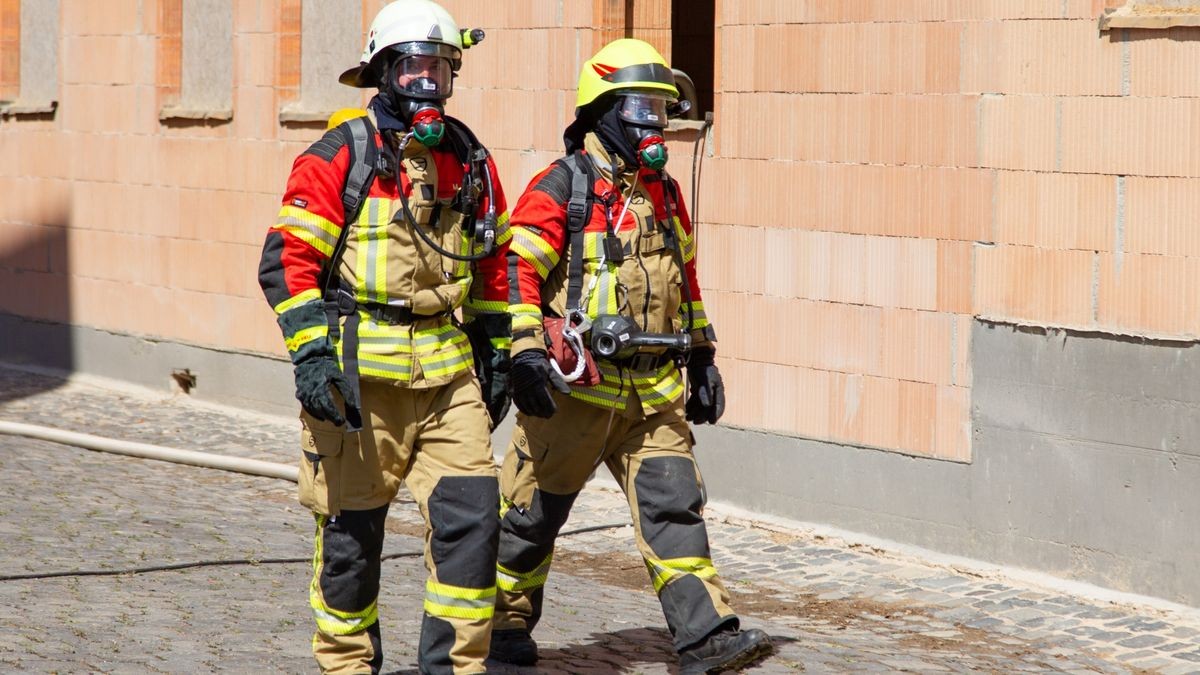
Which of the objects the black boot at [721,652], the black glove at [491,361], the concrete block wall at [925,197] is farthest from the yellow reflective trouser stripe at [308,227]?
the concrete block wall at [925,197]

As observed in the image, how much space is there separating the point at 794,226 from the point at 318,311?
4.13m

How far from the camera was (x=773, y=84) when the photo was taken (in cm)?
932

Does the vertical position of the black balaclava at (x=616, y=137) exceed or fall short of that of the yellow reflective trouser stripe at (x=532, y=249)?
it exceeds it

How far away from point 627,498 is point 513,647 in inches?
26.5

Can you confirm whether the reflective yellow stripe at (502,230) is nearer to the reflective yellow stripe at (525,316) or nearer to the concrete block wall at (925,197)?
the reflective yellow stripe at (525,316)

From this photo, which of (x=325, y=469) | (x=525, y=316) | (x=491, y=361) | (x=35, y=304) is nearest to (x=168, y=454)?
(x=35, y=304)

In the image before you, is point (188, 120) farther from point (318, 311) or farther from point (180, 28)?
point (318, 311)

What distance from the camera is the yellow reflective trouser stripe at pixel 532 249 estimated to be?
622cm

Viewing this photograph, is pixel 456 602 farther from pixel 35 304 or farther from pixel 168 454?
pixel 35 304

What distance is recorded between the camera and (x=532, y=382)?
6039mm

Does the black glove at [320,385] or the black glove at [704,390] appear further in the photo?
the black glove at [704,390]

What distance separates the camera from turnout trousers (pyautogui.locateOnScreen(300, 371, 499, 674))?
5.66m

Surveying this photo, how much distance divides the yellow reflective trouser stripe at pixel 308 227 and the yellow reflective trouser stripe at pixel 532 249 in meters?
0.77

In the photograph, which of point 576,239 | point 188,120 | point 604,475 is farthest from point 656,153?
point 188,120
